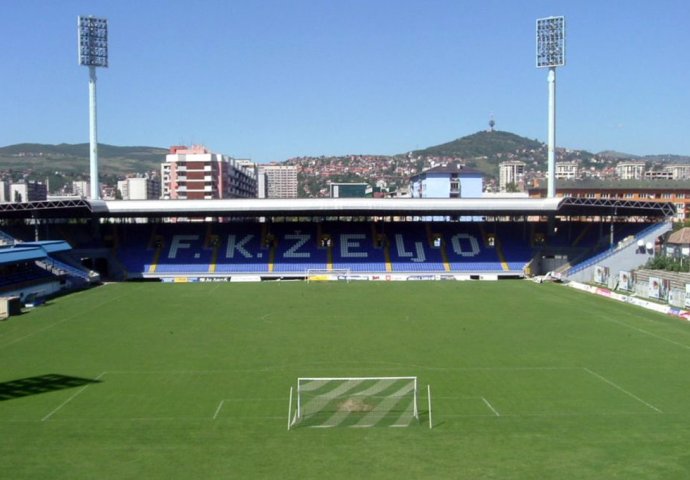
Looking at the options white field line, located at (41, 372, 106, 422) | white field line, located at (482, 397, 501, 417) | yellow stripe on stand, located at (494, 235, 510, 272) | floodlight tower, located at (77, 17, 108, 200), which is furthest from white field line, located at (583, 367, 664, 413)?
floodlight tower, located at (77, 17, 108, 200)

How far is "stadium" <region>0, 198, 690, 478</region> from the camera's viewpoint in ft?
50.7

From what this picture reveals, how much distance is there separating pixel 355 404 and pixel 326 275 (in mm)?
36031

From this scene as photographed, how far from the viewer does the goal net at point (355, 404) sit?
17469 millimetres

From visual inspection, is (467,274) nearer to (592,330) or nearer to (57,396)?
(592,330)

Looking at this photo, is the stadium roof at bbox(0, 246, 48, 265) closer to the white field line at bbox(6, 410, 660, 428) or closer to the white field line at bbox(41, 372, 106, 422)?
the white field line at bbox(41, 372, 106, 422)

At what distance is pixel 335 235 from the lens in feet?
199

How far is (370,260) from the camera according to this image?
57094mm

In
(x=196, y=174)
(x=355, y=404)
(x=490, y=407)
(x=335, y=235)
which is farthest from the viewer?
(x=196, y=174)

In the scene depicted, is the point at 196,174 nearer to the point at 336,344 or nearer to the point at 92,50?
the point at 92,50

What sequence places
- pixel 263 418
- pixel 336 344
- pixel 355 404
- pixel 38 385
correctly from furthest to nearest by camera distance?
pixel 336 344 → pixel 38 385 → pixel 355 404 → pixel 263 418

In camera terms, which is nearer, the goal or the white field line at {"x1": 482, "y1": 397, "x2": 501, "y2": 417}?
the white field line at {"x1": 482, "y1": 397, "x2": 501, "y2": 417}

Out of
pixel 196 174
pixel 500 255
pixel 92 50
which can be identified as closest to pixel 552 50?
pixel 500 255

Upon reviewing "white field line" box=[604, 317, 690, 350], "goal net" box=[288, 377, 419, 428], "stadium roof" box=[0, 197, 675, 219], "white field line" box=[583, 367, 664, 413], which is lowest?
"white field line" box=[604, 317, 690, 350]

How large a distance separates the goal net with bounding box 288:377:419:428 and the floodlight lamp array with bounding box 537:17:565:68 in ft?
143
